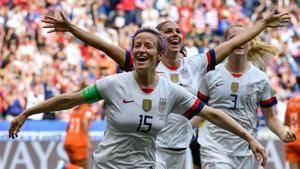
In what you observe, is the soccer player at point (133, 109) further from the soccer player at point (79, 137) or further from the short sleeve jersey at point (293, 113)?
the soccer player at point (79, 137)

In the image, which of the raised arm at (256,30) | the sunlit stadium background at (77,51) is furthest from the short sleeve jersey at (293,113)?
the raised arm at (256,30)

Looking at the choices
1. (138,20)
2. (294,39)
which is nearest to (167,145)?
(138,20)

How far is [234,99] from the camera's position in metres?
10.5

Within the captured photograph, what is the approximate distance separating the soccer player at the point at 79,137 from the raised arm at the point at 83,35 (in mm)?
7306

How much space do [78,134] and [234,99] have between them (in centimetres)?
629

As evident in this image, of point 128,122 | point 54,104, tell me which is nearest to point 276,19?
point 128,122

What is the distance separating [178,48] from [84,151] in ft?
22.9

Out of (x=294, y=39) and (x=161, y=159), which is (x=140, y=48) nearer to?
(x=161, y=159)

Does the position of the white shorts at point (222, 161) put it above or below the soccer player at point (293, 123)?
above

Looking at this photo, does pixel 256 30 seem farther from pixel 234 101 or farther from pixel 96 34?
pixel 96 34

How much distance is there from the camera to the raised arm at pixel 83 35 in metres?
8.66

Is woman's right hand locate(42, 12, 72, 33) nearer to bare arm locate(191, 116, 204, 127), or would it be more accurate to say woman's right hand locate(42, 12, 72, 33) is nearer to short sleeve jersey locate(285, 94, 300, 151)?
bare arm locate(191, 116, 204, 127)

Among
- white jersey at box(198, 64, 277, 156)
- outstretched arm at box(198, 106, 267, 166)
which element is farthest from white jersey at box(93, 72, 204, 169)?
white jersey at box(198, 64, 277, 156)

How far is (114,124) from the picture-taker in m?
7.75
